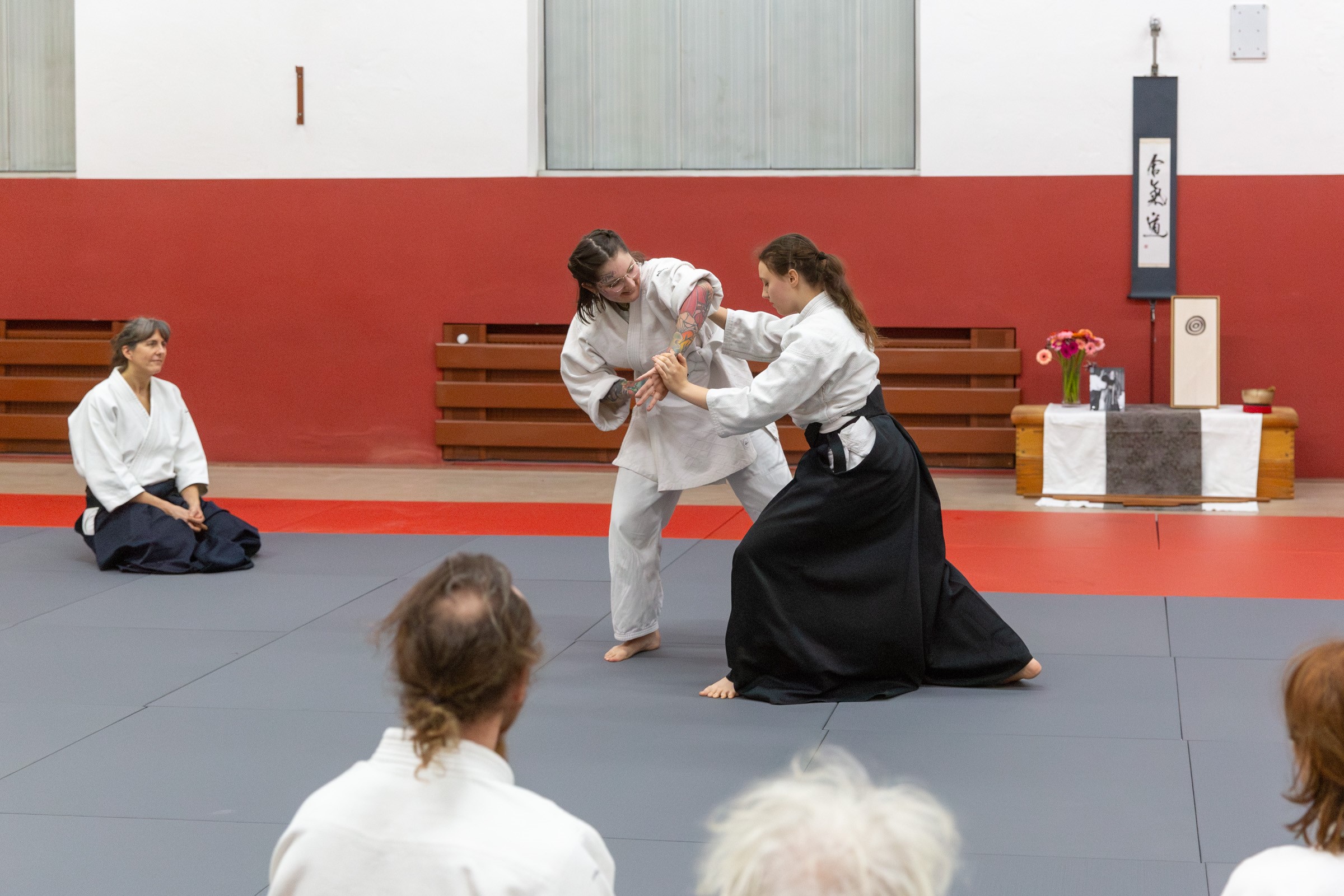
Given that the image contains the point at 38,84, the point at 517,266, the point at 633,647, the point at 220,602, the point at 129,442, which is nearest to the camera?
the point at 633,647

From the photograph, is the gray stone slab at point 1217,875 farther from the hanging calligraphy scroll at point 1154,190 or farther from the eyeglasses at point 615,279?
the hanging calligraphy scroll at point 1154,190

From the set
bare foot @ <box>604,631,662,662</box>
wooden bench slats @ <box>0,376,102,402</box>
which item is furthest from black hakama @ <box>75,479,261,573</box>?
wooden bench slats @ <box>0,376,102,402</box>

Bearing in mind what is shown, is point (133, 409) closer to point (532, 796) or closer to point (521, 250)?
point (521, 250)

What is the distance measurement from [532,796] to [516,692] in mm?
106

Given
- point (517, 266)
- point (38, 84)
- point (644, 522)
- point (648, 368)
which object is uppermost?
point (38, 84)

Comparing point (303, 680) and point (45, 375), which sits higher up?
point (45, 375)

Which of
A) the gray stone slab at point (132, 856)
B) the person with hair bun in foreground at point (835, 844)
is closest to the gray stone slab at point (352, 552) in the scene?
the gray stone slab at point (132, 856)

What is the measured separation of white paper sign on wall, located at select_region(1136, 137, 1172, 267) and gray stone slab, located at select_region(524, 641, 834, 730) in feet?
14.3

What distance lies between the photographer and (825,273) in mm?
3457

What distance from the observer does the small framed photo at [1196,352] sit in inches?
269

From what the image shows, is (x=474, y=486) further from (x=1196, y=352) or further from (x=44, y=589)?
(x=1196, y=352)

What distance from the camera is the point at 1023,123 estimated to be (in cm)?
731

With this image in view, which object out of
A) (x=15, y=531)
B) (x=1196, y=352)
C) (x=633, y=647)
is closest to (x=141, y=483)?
(x=15, y=531)

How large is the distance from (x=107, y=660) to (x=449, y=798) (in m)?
3.01
